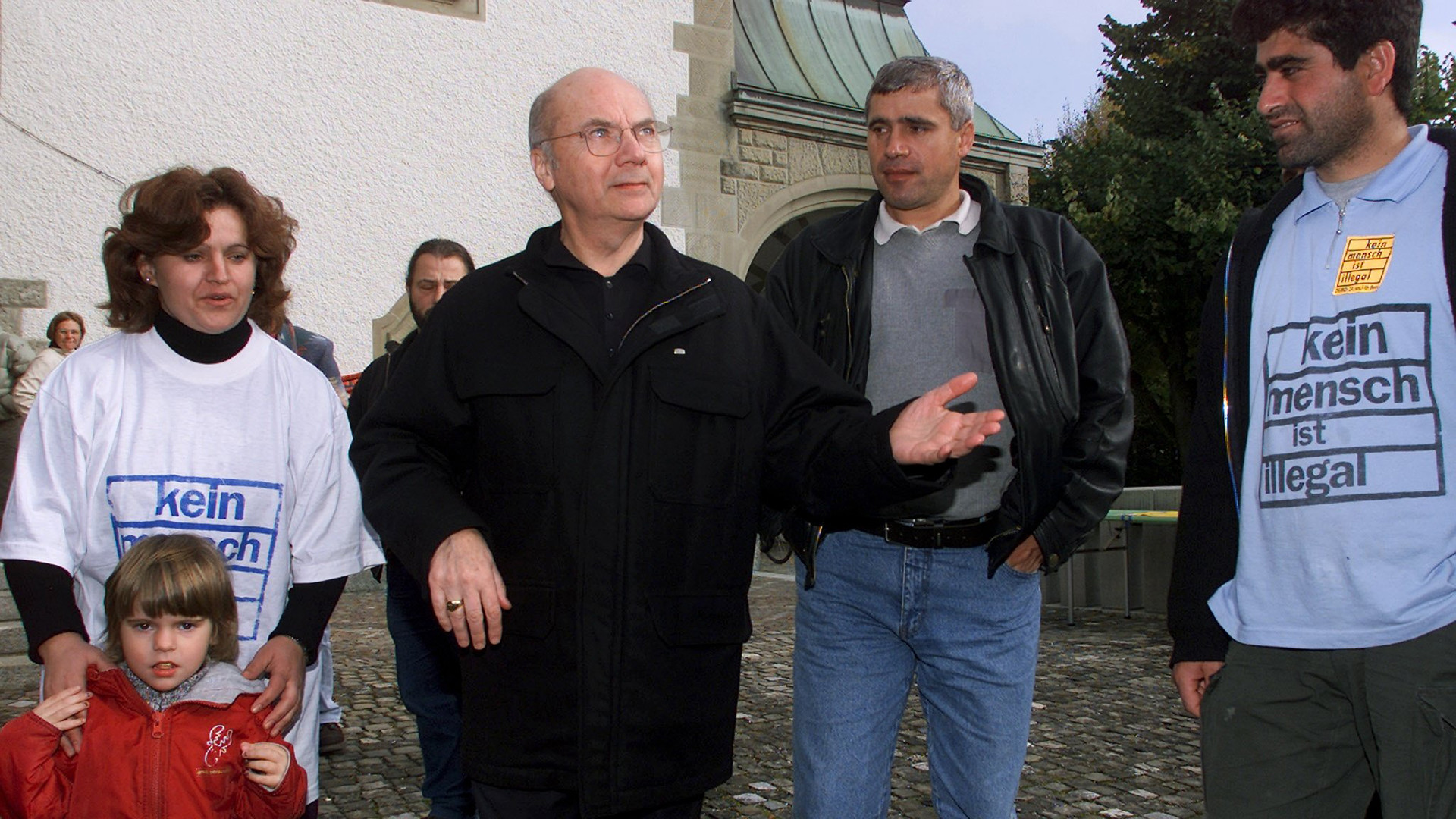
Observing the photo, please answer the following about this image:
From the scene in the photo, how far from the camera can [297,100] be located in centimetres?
970

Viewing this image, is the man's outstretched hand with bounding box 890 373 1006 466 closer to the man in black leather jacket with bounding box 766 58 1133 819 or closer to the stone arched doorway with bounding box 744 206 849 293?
the man in black leather jacket with bounding box 766 58 1133 819

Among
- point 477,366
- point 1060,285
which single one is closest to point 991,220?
point 1060,285

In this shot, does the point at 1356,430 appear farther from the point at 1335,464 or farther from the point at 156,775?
the point at 156,775

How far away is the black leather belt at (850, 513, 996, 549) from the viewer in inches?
103

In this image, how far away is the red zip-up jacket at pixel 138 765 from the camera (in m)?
2.17

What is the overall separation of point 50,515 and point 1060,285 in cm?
208

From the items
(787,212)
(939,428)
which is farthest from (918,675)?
(787,212)

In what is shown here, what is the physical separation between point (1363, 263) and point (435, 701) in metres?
2.84

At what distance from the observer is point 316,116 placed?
9773mm

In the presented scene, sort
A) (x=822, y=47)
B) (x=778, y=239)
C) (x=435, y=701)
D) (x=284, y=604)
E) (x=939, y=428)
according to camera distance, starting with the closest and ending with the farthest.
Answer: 1. (x=939, y=428)
2. (x=284, y=604)
3. (x=435, y=701)
4. (x=778, y=239)
5. (x=822, y=47)

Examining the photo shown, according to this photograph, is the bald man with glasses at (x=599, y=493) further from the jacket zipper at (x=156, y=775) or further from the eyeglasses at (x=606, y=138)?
the jacket zipper at (x=156, y=775)

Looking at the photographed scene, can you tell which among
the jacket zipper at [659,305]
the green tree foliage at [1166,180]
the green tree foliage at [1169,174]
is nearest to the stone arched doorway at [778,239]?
the green tree foliage at [1166,180]

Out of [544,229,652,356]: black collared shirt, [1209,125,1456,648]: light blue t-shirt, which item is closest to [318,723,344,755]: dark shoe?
[544,229,652,356]: black collared shirt

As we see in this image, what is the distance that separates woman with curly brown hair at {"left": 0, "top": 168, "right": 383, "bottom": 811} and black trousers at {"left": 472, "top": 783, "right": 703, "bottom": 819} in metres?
0.49
